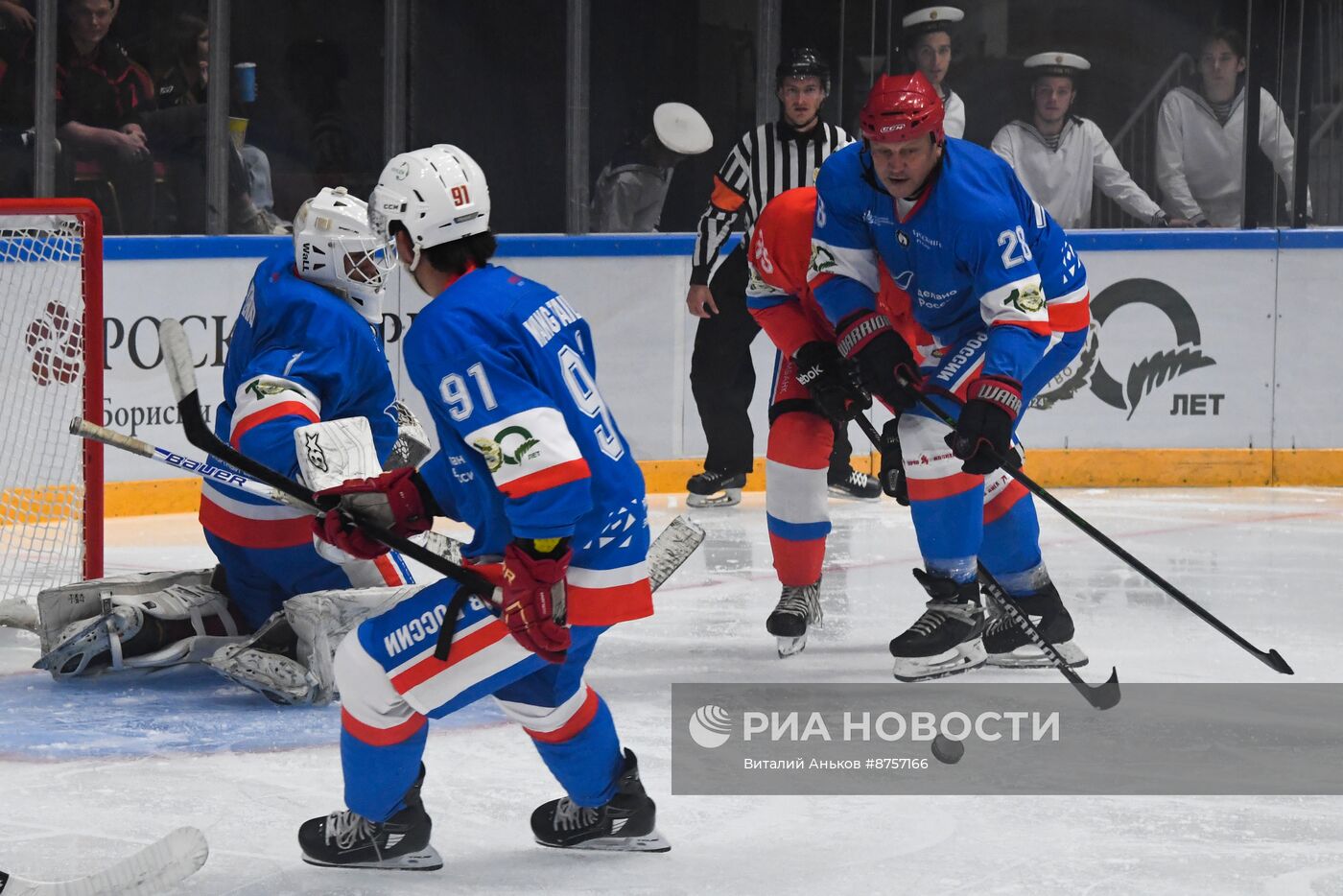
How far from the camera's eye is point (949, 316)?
3645 millimetres

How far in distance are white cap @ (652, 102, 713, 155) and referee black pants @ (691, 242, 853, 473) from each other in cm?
69

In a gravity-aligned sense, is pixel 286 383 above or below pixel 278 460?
above

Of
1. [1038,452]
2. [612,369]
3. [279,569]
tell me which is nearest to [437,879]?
[279,569]

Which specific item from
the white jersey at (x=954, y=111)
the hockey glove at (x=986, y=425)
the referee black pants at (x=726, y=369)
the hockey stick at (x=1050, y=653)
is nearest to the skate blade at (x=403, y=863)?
the hockey glove at (x=986, y=425)

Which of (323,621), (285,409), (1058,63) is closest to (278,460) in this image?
(285,409)

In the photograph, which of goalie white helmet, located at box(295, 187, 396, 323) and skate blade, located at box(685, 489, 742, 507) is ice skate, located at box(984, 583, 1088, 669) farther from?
skate blade, located at box(685, 489, 742, 507)

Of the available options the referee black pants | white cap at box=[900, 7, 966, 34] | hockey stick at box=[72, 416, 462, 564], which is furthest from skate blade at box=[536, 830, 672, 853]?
white cap at box=[900, 7, 966, 34]

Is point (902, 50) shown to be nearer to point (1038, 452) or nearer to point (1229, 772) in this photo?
point (1038, 452)

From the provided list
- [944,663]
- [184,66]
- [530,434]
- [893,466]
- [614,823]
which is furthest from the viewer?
[184,66]

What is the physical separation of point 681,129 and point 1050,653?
3.37 meters

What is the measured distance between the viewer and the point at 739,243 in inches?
234

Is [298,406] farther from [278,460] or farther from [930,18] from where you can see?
[930,18]

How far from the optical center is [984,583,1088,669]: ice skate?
3855 millimetres

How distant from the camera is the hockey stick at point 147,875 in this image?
240 centimetres
